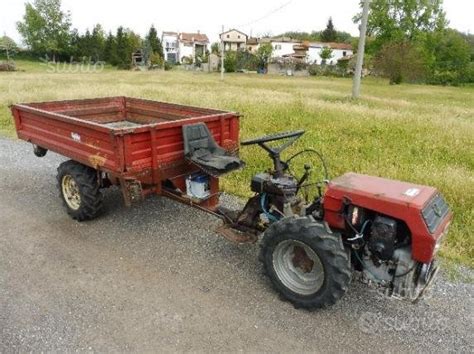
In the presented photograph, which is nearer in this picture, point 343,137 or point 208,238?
point 208,238

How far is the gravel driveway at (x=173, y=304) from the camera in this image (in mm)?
2844

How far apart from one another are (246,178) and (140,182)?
2408mm

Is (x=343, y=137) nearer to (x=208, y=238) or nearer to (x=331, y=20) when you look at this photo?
(x=208, y=238)

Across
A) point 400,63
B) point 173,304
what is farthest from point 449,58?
point 173,304

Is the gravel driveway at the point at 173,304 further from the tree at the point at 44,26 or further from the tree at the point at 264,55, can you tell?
the tree at the point at 44,26

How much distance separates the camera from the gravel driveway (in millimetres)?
2844

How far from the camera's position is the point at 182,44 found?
89375mm

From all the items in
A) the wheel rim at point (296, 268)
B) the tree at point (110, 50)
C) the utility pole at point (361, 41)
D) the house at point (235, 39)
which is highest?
the house at point (235, 39)

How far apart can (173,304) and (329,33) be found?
101m

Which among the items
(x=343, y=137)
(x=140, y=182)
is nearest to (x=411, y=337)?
(x=140, y=182)

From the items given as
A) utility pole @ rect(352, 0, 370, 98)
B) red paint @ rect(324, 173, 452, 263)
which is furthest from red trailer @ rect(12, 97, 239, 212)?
utility pole @ rect(352, 0, 370, 98)

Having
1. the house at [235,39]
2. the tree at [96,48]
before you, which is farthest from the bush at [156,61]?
the house at [235,39]

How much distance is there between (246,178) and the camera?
19.9 ft

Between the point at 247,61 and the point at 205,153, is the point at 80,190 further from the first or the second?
the point at 247,61
